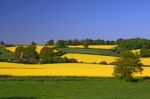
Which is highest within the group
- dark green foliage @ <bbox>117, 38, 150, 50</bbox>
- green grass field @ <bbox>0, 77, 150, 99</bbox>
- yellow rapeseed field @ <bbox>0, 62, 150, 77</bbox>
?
dark green foliage @ <bbox>117, 38, 150, 50</bbox>

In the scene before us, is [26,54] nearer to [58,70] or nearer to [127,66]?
[58,70]

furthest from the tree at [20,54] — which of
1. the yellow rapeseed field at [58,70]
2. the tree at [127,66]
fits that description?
Answer: the tree at [127,66]

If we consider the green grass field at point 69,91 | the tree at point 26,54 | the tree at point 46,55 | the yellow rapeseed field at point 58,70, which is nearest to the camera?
the green grass field at point 69,91

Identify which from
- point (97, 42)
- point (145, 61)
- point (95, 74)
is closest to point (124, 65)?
point (95, 74)

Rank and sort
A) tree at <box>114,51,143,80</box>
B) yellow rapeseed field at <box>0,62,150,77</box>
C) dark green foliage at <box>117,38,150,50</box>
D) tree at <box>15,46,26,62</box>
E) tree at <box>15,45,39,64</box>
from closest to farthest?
1. tree at <box>114,51,143,80</box>
2. yellow rapeseed field at <box>0,62,150,77</box>
3. tree at <box>15,46,26,62</box>
4. tree at <box>15,45,39,64</box>
5. dark green foliage at <box>117,38,150,50</box>

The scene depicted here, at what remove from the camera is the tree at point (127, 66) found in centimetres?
6688

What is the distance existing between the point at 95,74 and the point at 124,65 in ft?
16.9

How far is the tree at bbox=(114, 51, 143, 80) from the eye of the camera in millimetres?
66875

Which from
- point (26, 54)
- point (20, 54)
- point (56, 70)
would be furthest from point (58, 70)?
point (26, 54)

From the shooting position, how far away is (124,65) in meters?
68.1

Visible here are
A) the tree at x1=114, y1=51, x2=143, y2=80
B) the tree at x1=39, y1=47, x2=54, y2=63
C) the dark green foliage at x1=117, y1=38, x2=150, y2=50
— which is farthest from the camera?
the dark green foliage at x1=117, y1=38, x2=150, y2=50

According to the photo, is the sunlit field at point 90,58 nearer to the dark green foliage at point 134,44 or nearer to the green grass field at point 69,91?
the dark green foliage at point 134,44

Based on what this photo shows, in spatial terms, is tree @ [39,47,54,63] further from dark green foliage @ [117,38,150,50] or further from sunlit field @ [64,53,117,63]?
dark green foliage @ [117,38,150,50]

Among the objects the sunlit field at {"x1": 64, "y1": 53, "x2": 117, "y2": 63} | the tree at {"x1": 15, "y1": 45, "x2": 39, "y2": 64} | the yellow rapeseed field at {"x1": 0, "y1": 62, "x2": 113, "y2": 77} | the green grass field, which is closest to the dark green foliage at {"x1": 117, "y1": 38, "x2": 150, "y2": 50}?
the sunlit field at {"x1": 64, "y1": 53, "x2": 117, "y2": 63}
